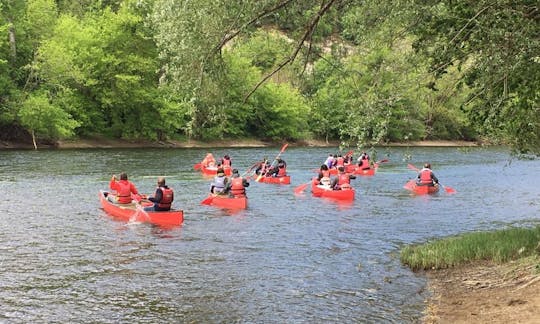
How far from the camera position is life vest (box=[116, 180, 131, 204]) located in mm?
19422

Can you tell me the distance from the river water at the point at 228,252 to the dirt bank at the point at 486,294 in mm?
476

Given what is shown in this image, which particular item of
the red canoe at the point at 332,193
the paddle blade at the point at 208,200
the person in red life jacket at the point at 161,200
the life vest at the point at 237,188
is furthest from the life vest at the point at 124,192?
the red canoe at the point at 332,193

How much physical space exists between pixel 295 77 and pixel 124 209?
10299mm

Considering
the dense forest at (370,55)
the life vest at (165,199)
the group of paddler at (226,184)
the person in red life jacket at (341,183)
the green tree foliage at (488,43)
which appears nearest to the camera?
the green tree foliage at (488,43)

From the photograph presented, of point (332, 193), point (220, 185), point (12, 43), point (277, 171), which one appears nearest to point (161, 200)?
point (220, 185)

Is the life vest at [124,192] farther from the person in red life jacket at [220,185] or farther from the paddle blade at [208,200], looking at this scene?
the person in red life jacket at [220,185]

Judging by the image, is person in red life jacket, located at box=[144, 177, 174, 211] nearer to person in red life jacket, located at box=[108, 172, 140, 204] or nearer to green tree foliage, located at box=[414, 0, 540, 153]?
person in red life jacket, located at box=[108, 172, 140, 204]

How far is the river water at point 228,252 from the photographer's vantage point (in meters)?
10.3

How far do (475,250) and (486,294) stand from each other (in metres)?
3.34

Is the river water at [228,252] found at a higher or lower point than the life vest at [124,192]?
lower

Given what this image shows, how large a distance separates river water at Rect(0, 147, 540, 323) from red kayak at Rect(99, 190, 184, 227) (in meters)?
0.37

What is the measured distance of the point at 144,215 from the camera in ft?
60.0

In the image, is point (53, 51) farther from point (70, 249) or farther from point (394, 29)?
point (394, 29)

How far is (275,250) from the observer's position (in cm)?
1500
